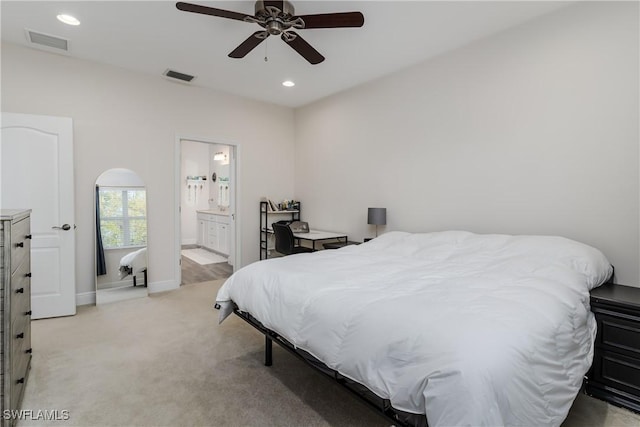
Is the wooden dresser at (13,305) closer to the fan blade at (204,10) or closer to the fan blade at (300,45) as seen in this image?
the fan blade at (204,10)

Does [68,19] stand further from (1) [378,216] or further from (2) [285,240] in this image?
(1) [378,216]

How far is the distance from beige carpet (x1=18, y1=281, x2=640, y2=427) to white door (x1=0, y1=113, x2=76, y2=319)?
34 centimetres

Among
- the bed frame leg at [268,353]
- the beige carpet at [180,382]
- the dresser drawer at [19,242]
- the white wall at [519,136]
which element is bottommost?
the beige carpet at [180,382]

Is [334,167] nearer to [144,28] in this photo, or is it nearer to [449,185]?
[449,185]

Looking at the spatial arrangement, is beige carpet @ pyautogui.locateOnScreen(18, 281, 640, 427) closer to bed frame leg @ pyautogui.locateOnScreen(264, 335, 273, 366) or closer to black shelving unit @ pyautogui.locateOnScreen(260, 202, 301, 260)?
bed frame leg @ pyautogui.locateOnScreen(264, 335, 273, 366)

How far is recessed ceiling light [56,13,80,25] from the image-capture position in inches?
111

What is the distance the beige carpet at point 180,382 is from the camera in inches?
73.0

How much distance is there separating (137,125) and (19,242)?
2.68 meters

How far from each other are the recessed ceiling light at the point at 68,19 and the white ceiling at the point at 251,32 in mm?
47

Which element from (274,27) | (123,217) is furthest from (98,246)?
(274,27)

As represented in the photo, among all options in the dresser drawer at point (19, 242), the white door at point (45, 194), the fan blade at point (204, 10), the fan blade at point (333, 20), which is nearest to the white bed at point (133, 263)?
the white door at point (45, 194)

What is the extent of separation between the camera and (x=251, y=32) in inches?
121

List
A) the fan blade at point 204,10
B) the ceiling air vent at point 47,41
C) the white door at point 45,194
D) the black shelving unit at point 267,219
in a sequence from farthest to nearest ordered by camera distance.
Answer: the black shelving unit at point 267,219
the white door at point 45,194
the ceiling air vent at point 47,41
the fan blade at point 204,10

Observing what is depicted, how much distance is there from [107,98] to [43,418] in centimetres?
344
